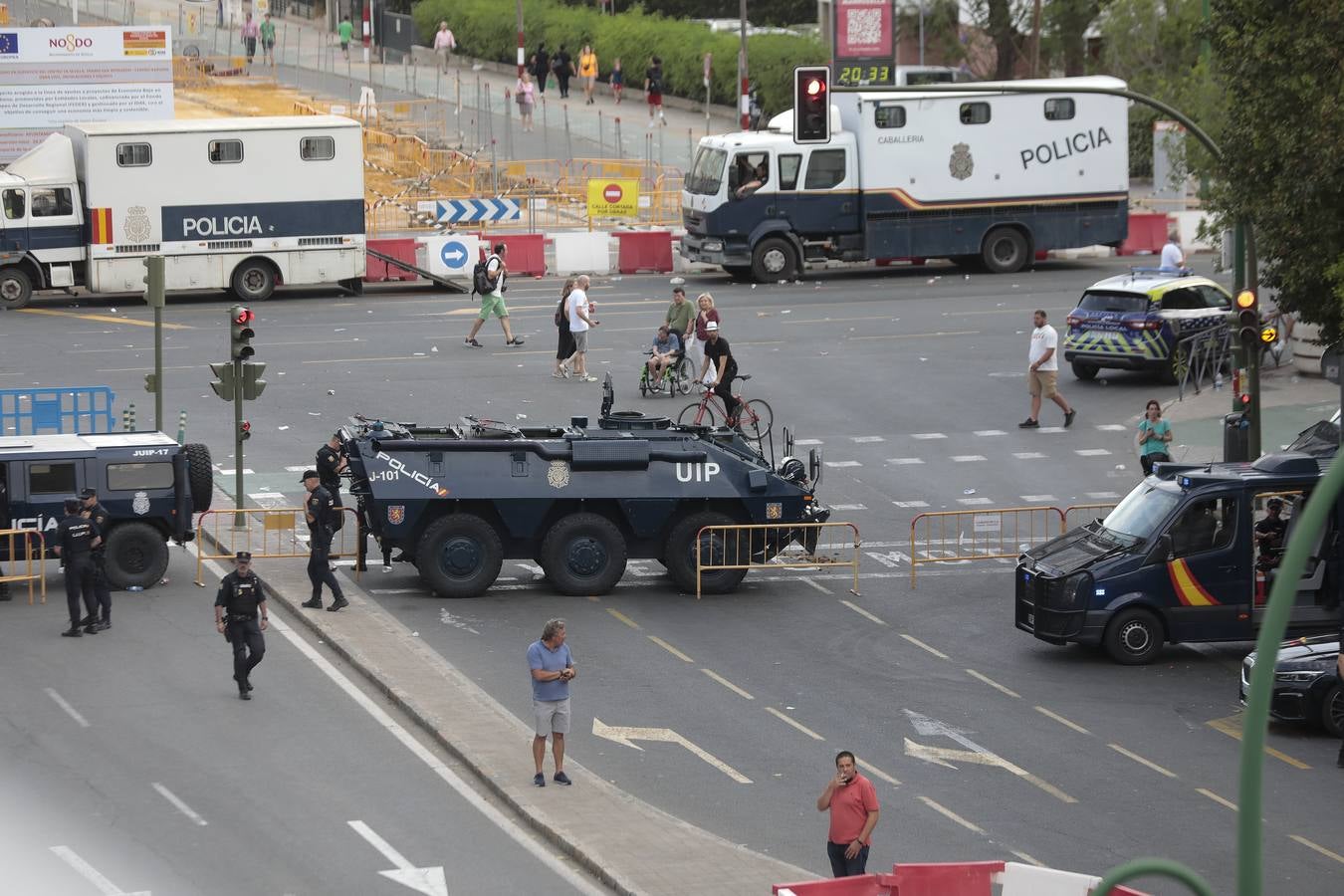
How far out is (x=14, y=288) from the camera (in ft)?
131

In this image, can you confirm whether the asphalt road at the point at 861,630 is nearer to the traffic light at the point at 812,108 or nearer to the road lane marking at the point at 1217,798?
the road lane marking at the point at 1217,798

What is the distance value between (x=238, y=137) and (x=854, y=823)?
30.3m

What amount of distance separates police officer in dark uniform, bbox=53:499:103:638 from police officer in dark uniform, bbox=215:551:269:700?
7.26ft

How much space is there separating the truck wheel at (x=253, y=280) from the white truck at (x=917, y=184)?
881 cm

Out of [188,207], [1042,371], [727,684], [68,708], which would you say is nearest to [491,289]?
[188,207]

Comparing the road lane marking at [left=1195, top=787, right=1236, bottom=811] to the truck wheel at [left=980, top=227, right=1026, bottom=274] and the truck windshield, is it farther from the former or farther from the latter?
the truck wheel at [left=980, top=227, right=1026, bottom=274]

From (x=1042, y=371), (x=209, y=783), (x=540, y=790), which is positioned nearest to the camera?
(x=540, y=790)

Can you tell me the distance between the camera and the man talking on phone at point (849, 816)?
13.6 m

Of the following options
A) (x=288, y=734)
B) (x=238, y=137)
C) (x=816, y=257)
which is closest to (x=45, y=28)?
(x=238, y=137)

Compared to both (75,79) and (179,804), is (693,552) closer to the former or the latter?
(179,804)

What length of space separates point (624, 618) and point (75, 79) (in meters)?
32.5

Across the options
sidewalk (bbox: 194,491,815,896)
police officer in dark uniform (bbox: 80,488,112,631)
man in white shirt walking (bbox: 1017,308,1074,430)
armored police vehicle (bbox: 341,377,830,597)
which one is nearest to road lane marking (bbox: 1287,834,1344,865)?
sidewalk (bbox: 194,491,815,896)

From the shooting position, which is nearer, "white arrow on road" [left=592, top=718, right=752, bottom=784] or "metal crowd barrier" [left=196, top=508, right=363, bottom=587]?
"white arrow on road" [left=592, top=718, right=752, bottom=784]

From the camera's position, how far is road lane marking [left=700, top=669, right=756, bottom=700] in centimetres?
1911
